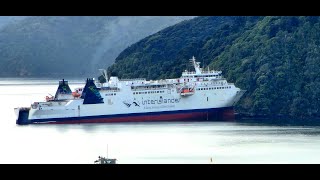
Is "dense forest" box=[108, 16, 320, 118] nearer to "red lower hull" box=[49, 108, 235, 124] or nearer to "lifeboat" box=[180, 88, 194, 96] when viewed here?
"red lower hull" box=[49, 108, 235, 124]

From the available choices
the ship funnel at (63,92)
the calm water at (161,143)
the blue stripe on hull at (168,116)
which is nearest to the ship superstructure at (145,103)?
the blue stripe on hull at (168,116)

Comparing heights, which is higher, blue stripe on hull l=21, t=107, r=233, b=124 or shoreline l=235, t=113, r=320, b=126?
blue stripe on hull l=21, t=107, r=233, b=124

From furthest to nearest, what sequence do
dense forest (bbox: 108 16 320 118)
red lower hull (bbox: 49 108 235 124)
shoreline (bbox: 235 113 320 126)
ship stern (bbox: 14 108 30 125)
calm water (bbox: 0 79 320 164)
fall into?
dense forest (bbox: 108 16 320 118) → red lower hull (bbox: 49 108 235 124) → ship stern (bbox: 14 108 30 125) → shoreline (bbox: 235 113 320 126) → calm water (bbox: 0 79 320 164)

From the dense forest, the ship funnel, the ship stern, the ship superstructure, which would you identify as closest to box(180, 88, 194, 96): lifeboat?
the ship superstructure

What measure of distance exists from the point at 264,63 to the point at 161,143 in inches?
470

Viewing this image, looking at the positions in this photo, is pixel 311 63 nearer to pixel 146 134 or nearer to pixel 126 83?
pixel 126 83

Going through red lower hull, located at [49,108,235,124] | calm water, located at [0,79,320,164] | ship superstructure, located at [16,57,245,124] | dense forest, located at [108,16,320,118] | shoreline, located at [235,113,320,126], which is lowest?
calm water, located at [0,79,320,164]

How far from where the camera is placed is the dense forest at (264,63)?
83.3ft

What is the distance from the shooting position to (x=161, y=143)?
15.7 metres

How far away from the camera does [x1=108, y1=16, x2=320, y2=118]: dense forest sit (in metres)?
25.4

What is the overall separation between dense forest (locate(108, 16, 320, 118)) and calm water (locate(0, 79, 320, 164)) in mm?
3845
